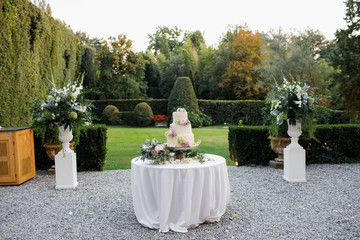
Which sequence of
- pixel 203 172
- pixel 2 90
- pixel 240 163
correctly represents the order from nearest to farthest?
pixel 203 172
pixel 240 163
pixel 2 90

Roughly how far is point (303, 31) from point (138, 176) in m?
23.6

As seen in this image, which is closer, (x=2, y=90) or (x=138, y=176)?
(x=138, y=176)

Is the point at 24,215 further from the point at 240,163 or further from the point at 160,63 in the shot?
the point at 160,63

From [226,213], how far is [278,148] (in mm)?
3151

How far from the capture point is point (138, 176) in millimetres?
3641

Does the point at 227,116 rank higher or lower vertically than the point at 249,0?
lower

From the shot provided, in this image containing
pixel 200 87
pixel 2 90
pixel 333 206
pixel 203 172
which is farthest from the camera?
pixel 200 87

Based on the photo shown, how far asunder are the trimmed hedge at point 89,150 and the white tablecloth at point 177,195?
11.1 ft

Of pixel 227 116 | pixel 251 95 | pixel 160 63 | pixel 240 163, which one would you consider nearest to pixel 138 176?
pixel 240 163

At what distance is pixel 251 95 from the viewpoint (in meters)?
22.4

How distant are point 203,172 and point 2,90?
279 inches

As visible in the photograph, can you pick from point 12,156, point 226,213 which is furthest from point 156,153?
point 12,156

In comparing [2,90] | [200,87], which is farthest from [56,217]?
[200,87]

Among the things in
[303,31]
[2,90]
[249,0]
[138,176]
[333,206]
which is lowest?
[333,206]
